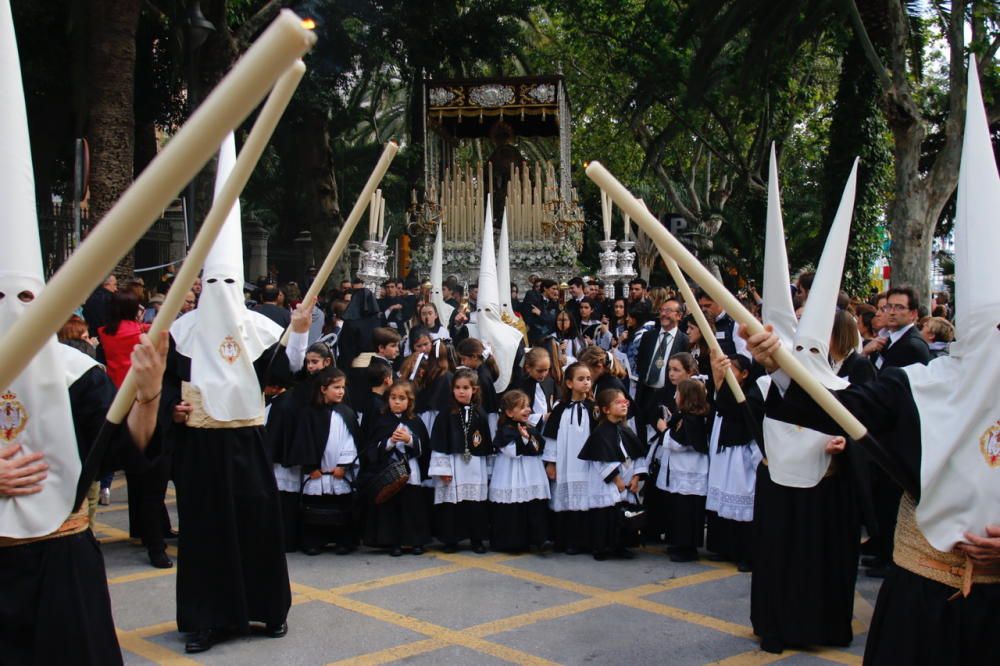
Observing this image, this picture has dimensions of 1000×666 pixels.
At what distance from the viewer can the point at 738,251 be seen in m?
18.8

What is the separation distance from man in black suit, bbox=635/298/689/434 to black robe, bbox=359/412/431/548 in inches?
104

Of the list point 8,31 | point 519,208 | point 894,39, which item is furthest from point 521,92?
point 8,31

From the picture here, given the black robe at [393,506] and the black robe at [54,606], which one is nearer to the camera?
the black robe at [54,606]

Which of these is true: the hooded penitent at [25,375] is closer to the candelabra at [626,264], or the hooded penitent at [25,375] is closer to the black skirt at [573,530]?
the black skirt at [573,530]

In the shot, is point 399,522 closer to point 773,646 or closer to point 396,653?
point 396,653

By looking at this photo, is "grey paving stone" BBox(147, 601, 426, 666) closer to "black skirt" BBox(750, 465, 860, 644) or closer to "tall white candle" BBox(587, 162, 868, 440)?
"black skirt" BBox(750, 465, 860, 644)

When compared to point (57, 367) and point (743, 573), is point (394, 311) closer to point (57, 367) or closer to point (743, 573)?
point (743, 573)

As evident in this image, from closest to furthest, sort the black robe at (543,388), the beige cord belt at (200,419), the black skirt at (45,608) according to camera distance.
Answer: the black skirt at (45,608) < the beige cord belt at (200,419) < the black robe at (543,388)

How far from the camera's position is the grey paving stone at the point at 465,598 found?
6430 millimetres

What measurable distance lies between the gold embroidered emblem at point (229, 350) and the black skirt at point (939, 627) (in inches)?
144

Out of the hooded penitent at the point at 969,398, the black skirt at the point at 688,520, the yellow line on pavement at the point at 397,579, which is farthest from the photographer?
the black skirt at the point at 688,520

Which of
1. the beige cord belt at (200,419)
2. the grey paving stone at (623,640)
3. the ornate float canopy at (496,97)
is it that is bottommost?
the grey paving stone at (623,640)

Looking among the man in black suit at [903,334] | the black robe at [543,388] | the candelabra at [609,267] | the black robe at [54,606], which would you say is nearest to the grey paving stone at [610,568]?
the black robe at [543,388]

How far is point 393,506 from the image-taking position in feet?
26.8
